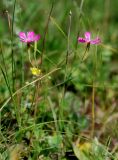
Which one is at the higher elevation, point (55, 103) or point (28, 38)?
point (28, 38)

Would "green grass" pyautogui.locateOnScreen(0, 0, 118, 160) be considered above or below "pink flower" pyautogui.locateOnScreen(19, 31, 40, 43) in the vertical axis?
below

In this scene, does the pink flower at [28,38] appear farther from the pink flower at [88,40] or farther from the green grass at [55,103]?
the pink flower at [88,40]

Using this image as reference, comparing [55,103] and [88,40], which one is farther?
[55,103]

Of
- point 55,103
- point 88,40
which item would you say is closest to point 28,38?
point 88,40

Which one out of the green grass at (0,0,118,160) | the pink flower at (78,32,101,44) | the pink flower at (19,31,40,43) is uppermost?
the pink flower at (19,31,40,43)

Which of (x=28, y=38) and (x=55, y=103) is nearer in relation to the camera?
(x=28, y=38)

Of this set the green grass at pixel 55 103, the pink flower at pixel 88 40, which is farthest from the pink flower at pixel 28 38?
the pink flower at pixel 88 40

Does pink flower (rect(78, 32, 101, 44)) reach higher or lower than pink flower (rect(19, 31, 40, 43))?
lower

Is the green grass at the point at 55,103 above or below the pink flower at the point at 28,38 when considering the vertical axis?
below

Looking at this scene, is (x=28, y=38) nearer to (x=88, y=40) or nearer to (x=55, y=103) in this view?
(x=88, y=40)

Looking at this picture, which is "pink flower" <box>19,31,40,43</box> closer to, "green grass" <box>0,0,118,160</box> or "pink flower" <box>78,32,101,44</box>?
"green grass" <box>0,0,118,160</box>

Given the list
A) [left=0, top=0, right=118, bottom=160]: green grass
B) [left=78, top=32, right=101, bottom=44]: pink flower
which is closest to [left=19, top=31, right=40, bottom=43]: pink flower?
[left=0, top=0, right=118, bottom=160]: green grass

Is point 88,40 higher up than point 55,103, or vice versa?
point 88,40
